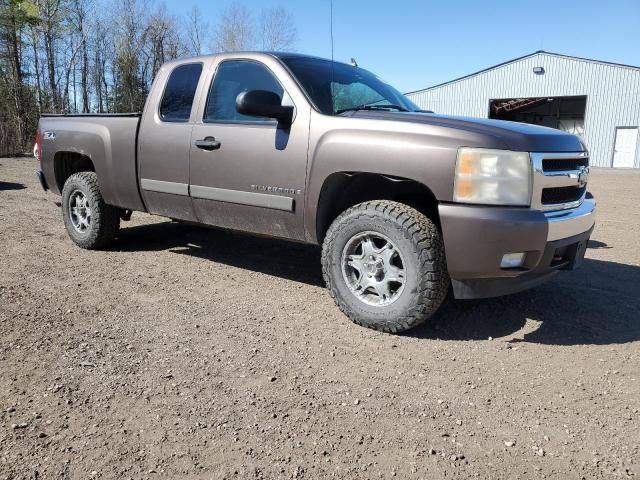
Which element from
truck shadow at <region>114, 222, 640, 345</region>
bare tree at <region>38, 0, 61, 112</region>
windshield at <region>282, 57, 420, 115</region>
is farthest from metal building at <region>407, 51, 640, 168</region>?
windshield at <region>282, 57, 420, 115</region>

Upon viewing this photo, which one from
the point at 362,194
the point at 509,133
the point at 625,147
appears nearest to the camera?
the point at 509,133

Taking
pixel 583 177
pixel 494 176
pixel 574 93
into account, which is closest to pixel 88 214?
pixel 494 176

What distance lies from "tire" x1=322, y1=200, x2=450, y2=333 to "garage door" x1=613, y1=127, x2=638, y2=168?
3241 cm

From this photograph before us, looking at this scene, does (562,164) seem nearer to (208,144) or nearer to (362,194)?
(362,194)

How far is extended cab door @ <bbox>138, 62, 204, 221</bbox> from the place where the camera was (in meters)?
4.56

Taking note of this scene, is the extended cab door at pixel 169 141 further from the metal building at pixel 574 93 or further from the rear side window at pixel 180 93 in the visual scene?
the metal building at pixel 574 93

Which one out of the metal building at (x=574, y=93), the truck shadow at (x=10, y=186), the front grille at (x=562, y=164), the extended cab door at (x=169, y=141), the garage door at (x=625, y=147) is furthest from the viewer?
the garage door at (x=625, y=147)

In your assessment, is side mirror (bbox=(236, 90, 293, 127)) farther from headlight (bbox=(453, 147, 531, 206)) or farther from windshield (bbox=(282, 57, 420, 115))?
headlight (bbox=(453, 147, 531, 206))

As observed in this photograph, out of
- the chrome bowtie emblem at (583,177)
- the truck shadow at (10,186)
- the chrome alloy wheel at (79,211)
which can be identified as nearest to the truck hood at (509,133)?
the chrome bowtie emblem at (583,177)

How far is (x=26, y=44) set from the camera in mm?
29156

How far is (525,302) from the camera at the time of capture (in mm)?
4191

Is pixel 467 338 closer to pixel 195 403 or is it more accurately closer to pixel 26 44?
pixel 195 403

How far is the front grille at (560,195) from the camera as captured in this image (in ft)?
10.7

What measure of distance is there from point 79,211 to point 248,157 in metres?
2.70
